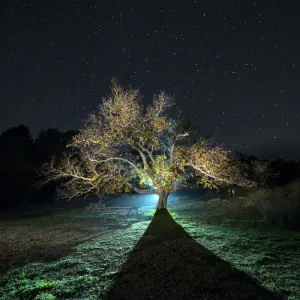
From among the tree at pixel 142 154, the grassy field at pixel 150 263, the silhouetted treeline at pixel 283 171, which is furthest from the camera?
the silhouetted treeline at pixel 283 171

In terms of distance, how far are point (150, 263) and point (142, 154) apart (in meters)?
12.5

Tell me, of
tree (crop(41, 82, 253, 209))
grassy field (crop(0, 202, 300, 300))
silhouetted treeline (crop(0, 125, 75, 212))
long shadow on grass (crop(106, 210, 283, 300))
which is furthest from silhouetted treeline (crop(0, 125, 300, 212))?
long shadow on grass (crop(106, 210, 283, 300))

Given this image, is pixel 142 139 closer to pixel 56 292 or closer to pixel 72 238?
pixel 72 238

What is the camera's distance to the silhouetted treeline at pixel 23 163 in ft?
119

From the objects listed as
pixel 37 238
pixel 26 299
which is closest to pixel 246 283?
pixel 26 299

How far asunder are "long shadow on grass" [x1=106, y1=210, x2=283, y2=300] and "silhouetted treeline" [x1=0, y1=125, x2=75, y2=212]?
29.0m

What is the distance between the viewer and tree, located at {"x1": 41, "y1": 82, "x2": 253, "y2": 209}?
17656 mm

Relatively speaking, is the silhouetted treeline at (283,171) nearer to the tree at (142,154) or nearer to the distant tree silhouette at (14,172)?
the tree at (142,154)

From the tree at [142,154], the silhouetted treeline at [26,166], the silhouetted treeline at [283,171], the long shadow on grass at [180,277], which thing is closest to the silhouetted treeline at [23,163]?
the silhouetted treeline at [26,166]

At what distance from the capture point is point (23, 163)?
37.2 metres

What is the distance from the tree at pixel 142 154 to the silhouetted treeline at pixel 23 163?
17.5 m

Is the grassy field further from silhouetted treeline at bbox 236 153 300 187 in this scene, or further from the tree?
silhouetted treeline at bbox 236 153 300 187

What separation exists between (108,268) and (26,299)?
211 centimetres

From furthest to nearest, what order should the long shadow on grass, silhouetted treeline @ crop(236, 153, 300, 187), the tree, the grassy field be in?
1. silhouetted treeline @ crop(236, 153, 300, 187)
2. the tree
3. the grassy field
4. the long shadow on grass
